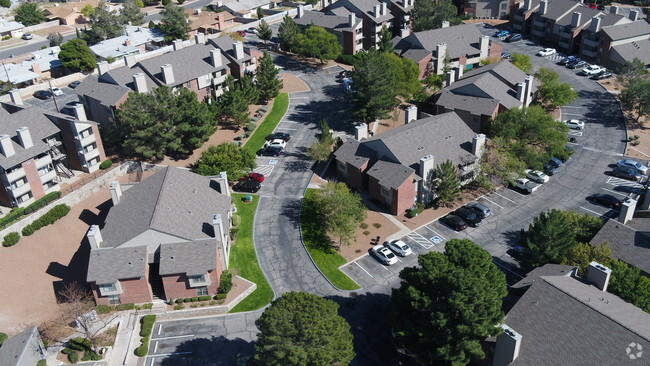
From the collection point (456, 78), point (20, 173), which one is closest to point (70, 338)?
point (20, 173)

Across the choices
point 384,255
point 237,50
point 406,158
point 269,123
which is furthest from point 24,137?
point 406,158

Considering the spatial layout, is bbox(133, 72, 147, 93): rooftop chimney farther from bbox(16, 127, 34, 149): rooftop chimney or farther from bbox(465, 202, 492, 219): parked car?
bbox(465, 202, 492, 219): parked car

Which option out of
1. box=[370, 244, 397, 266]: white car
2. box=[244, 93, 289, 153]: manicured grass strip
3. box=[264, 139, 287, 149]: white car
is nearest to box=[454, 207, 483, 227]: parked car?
box=[370, 244, 397, 266]: white car

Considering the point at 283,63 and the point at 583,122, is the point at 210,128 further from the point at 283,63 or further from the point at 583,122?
the point at 583,122

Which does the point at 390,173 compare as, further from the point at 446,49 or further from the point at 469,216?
the point at 446,49

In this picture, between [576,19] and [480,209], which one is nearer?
[480,209]

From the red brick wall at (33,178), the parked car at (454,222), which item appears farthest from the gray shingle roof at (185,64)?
the parked car at (454,222)

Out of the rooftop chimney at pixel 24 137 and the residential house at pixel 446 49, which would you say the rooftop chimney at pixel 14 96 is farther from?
the residential house at pixel 446 49
